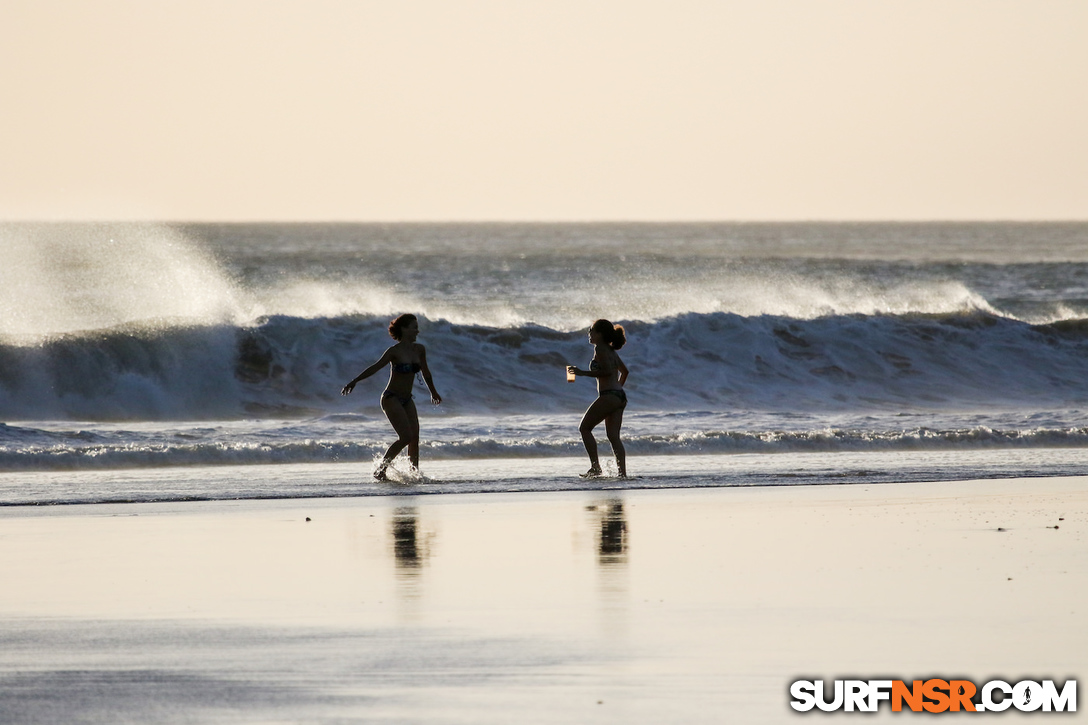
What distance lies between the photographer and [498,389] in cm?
2245

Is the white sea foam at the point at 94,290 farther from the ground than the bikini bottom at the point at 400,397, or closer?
farther from the ground

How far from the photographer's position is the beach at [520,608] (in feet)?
16.9

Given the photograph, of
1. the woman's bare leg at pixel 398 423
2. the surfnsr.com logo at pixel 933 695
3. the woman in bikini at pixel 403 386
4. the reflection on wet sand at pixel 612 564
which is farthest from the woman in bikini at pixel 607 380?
the surfnsr.com logo at pixel 933 695

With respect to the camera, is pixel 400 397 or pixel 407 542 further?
pixel 400 397

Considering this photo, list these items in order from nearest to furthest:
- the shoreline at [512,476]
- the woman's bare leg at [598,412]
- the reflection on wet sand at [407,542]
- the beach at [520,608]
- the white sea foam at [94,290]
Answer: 1. the beach at [520,608]
2. the reflection on wet sand at [407,542]
3. the shoreline at [512,476]
4. the woman's bare leg at [598,412]
5. the white sea foam at [94,290]

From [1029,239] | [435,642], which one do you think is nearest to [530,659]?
[435,642]

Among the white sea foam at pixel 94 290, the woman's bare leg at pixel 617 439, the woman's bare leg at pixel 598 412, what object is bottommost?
the woman's bare leg at pixel 617 439

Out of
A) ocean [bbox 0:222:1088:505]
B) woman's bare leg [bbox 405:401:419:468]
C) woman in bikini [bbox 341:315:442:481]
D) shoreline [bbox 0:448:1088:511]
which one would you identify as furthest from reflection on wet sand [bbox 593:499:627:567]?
woman in bikini [bbox 341:315:442:481]

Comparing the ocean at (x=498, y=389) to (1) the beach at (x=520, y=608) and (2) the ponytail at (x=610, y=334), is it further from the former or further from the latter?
(1) the beach at (x=520, y=608)

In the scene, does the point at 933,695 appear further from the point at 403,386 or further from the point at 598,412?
the point at 403,386

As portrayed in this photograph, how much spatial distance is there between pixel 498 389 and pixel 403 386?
29.8 feet

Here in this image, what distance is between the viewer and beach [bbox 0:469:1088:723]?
5137 millimetres

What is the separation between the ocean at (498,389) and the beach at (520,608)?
2511mm

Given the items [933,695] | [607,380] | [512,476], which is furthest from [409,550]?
[607,380]
